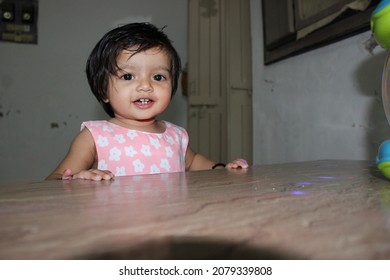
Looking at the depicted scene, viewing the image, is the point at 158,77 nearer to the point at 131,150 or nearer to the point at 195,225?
the point at 131,150

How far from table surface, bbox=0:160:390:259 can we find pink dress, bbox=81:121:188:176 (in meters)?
0.54

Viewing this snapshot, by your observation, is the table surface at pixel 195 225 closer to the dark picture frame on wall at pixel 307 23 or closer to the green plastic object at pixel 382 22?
the green plastic object at pixel 382 22

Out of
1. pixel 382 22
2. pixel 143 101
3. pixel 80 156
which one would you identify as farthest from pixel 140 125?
pixel 382 22

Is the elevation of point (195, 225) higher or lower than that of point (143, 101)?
lower

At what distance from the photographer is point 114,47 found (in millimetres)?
981

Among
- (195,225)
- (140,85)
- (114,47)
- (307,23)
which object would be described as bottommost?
(195,225)

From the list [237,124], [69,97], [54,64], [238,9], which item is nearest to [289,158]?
[237,124]

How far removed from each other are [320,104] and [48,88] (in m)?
1.46

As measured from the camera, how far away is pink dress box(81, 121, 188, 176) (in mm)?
942

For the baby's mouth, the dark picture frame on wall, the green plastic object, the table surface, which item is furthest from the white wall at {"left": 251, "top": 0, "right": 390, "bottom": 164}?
the table surface

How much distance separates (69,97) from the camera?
1971 millimetres

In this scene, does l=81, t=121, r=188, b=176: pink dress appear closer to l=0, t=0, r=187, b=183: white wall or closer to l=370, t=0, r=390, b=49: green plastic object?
l=370, t=0, r=390, b=49: green plastic object

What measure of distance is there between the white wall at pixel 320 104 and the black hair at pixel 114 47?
0.64 metres
